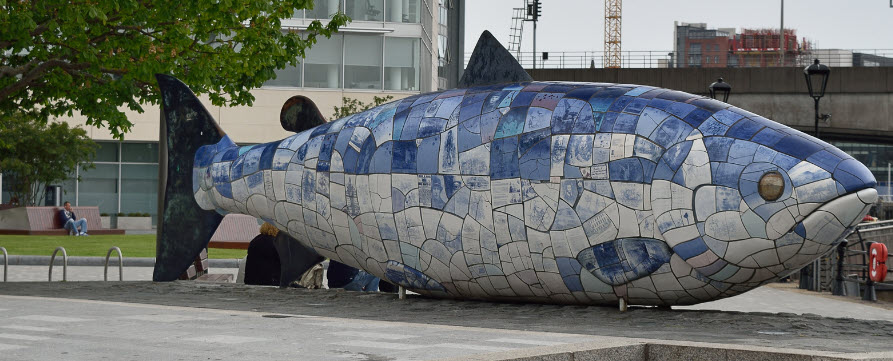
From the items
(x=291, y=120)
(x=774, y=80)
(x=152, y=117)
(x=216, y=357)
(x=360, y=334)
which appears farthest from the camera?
(x=152, y=117)

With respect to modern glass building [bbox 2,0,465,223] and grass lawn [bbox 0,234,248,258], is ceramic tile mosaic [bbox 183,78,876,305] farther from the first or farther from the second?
modern glass building [bbox 2,0,465,223]

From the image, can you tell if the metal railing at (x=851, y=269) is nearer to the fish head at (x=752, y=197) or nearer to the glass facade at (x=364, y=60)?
the fish head at (x=752, y=197)

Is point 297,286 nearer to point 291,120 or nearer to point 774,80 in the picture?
point 291,120

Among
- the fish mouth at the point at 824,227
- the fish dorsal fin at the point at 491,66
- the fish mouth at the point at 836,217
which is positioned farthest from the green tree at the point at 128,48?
the fish mouth at the point at 836,217

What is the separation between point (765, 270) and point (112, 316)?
568 centimetres

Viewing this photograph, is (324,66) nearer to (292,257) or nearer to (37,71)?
(37,71)

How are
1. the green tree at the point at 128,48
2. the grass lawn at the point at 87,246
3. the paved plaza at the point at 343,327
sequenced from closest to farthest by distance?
1. the paved plaza at the point at 343,327
2. the green tree at the point at 128,48
3. the grass lawn at the point at 87,246

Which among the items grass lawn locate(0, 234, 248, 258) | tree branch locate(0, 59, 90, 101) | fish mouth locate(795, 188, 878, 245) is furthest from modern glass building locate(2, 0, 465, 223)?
fish mouth locate(795, 188, 878, 245)

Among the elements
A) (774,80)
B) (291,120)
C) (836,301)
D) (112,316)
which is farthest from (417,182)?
(774,80)

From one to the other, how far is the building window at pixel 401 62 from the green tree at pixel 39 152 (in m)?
10.9

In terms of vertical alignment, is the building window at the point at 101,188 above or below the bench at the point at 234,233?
above

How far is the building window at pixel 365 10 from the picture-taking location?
136ft

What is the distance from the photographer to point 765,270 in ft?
33.8

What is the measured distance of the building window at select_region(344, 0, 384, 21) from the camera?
4150 cm
